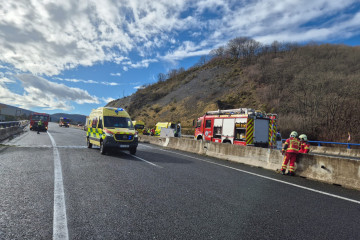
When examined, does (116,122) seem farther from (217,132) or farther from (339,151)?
(339,151)

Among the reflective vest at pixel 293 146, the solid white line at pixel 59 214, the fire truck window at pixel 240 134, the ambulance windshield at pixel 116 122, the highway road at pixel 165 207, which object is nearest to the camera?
the solid white line at pixel 59 214

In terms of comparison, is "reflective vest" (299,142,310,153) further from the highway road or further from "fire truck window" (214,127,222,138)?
"fire truck window" (214,127,222,138)

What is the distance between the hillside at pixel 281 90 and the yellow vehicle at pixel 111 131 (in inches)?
915

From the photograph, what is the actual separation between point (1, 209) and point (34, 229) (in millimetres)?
1192

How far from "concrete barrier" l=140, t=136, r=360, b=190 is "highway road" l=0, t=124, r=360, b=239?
54 cm

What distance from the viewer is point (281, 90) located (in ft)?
146

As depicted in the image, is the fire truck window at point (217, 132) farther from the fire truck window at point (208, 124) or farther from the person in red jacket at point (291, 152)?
the person in red jacket at point (291, 152)

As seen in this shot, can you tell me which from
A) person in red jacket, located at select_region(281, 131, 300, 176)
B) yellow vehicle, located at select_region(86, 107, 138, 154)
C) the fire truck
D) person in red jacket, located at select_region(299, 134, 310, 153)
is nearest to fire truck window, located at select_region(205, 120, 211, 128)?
the fire truck

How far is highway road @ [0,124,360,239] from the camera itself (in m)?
3.31

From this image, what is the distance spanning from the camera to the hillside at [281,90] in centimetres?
2766

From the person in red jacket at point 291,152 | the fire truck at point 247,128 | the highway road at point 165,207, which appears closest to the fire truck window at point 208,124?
the fire truck at point 247,128

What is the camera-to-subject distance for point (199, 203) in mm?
4641

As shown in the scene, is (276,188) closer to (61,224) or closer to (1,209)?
(61,224)

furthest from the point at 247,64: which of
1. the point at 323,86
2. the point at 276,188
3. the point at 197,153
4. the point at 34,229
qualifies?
the point at 34,229
